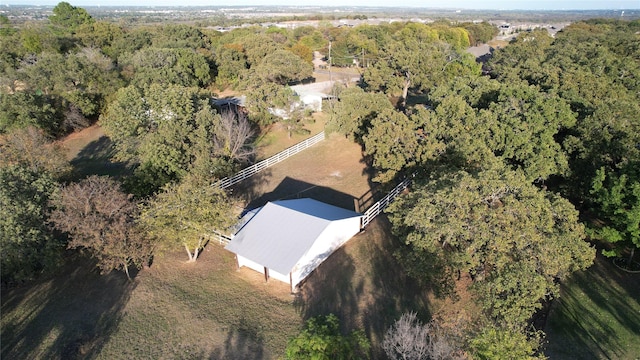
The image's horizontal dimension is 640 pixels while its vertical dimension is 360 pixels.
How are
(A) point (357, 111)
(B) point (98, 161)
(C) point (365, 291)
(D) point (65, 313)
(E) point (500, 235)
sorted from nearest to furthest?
(E) point (500, 235) → (D) point (65, 313) → (C) point (365, 291) → (A) point (357, 111) → (B) point (98, 161)

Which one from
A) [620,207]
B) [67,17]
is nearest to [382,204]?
[620,207]

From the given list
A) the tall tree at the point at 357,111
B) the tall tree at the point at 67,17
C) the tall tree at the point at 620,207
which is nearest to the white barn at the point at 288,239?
the tall tree at the point at 357,111

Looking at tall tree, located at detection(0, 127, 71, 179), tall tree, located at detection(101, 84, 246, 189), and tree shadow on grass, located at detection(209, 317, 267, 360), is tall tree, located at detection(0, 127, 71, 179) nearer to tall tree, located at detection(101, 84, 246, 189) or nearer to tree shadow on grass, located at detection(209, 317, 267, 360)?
tall tree, located at detection(101, 84, 246, 189)

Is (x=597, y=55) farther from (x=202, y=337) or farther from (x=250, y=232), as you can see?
(x=202, y=337)

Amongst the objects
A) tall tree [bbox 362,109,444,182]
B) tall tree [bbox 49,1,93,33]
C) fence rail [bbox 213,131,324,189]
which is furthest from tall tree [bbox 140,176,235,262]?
tall tree [bbox 49,1,93,33]

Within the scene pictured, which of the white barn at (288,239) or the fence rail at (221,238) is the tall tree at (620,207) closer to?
the white barn at (288,239)

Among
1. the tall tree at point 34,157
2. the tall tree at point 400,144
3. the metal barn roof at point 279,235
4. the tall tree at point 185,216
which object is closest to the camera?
the metal barn roof at point 279,235

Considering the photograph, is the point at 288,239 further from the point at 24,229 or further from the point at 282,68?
→ the point at 282,68
